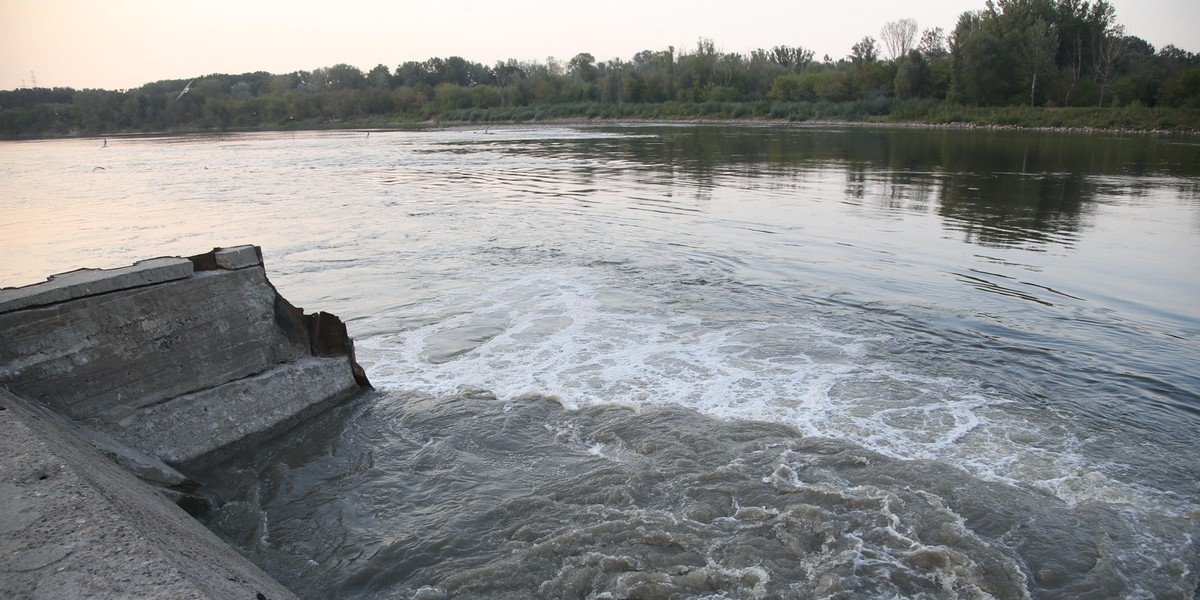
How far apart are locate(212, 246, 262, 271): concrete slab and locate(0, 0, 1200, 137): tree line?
178ft

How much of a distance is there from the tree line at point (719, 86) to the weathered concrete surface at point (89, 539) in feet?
187

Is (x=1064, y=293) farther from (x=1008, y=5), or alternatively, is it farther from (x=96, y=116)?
(x=96, y=116)

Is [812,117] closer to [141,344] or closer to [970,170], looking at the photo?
[970,170]

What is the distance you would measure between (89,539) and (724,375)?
575 centimetres

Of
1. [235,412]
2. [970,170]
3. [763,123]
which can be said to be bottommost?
[235,412]

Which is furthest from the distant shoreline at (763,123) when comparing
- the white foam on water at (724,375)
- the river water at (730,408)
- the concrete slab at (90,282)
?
the concrete slab at (90,282)

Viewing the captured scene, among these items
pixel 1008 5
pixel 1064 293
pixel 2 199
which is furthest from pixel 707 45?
pixel 1064 293

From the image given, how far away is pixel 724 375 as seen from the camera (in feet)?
25.4

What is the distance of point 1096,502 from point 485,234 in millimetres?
12870

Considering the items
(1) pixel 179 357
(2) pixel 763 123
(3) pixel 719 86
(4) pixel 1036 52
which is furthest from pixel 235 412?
(3) pixel 719 86

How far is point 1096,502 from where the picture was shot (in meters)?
5.21

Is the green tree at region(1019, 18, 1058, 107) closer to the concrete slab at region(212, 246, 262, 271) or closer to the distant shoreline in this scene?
the distant shoreline

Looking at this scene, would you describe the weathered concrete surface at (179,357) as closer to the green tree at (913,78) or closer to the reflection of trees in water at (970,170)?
the reflection of trees in water at (970,170)

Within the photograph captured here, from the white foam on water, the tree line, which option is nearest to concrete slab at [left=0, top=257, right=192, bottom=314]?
the white foam on water
